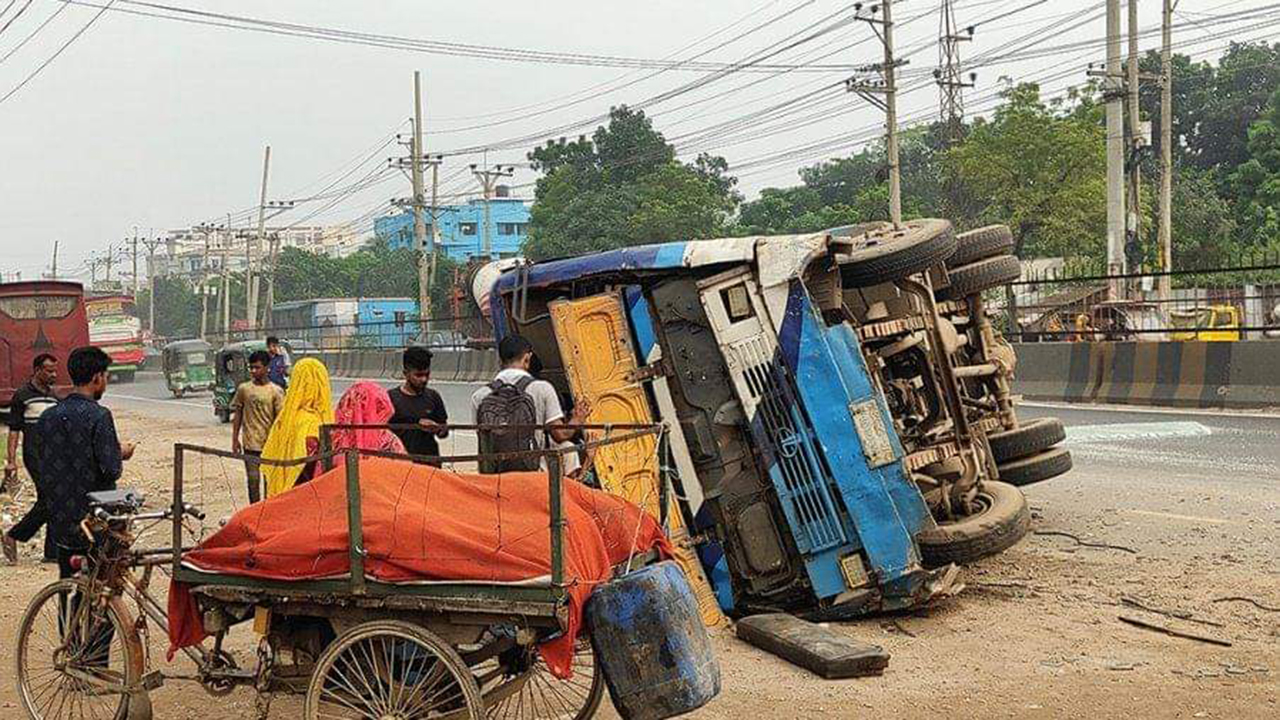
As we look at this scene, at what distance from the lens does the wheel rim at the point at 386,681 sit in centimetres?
448

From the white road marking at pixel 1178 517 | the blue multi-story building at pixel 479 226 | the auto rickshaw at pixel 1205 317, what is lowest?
the white road marking at pixel 1178 517

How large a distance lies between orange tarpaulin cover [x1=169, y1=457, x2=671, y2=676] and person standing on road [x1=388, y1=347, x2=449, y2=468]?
91.2 inches

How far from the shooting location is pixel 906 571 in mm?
6695

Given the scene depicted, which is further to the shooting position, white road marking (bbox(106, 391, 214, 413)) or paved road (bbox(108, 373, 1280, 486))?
white road marking (bbox(106, 391, 214, 413))

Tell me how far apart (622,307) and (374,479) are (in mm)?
2837

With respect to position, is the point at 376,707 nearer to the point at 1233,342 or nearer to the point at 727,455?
the point at 727,455

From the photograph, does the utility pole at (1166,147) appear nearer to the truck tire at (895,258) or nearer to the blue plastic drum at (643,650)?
the truck tire at (895,258)

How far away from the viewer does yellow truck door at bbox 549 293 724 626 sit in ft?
23.9

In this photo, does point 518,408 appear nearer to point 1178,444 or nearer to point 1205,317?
point 1178,444

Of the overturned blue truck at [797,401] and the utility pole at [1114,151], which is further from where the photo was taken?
the utility pole at [1114,151]

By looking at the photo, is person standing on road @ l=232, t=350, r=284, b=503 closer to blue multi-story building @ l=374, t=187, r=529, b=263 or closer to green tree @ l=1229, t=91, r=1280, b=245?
green tree @ l=1229, t=91, r=1280, b=245

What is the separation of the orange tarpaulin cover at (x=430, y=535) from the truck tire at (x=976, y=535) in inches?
96.5

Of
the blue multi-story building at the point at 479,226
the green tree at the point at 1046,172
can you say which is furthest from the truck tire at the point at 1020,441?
the blue multi-story building at the point at 479,226

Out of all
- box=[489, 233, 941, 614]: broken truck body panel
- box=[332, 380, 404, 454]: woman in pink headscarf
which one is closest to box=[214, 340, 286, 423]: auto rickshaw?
box=[332, 380, 404, 454]: woman in pink headscarf
